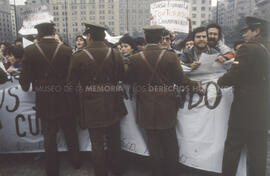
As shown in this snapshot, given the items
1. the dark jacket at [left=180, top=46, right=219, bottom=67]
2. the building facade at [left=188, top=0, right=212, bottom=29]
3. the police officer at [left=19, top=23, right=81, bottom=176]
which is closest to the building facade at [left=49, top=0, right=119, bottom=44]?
the building facade at [left=188, top=0, right=212, bottom=29]

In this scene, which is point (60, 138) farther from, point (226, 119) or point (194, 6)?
point (194, 6)

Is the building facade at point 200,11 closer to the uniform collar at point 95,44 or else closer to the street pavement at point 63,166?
the street pavement at point 63,166

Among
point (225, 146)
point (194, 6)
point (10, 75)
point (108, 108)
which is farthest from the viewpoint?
point (194, 6)

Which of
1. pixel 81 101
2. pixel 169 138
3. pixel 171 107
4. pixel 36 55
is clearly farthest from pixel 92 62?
pixel 169 138

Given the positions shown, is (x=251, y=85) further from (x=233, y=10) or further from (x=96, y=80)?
(x=233, y=10)

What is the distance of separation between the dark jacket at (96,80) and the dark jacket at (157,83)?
0.27m

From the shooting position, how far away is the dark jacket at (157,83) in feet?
9.12

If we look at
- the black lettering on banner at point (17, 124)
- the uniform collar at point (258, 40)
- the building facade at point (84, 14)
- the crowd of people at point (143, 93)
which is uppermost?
the building facade at point (84, 14)

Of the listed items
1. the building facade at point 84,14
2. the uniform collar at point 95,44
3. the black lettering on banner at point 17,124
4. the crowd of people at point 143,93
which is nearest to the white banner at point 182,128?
the black lettering on banner at point 17,124

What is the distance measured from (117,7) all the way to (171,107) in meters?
107

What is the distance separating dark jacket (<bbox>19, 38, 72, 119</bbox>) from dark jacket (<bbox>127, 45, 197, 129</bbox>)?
96 centimetres

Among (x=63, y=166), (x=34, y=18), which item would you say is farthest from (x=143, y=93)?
(x=34, y=18)

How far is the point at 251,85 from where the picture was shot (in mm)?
2561

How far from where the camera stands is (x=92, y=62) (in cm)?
281
